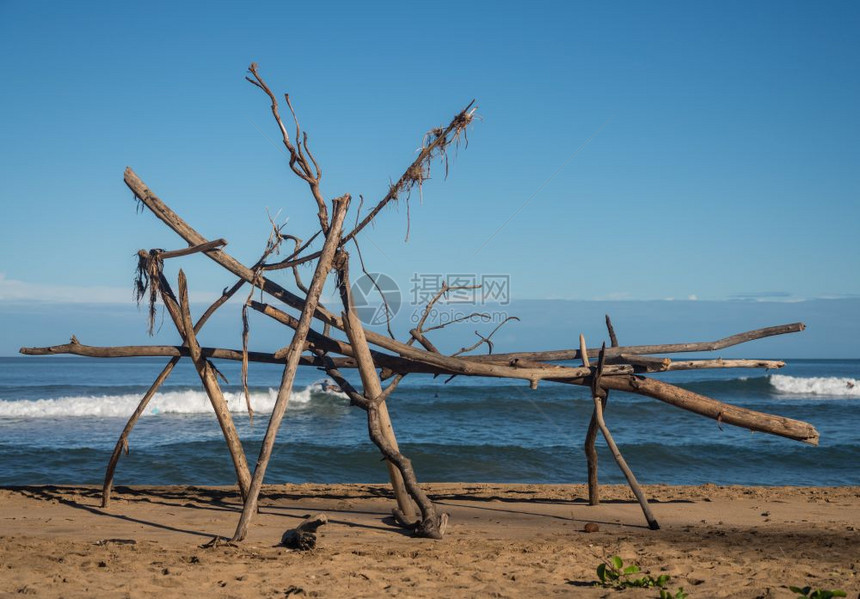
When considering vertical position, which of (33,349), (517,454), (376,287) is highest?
(376,287)

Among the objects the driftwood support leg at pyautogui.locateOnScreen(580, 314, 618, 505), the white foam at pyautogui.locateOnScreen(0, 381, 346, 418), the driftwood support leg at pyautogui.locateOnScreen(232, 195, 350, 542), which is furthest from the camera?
the white foam at pyautogui.locateOnScreen(0, 381, 346, 418)

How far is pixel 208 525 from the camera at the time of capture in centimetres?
726

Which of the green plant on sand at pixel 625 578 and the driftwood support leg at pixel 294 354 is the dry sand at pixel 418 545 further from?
the driftwood support leg at pixel 294 354

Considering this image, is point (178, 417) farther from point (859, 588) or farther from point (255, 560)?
point (859, 588)

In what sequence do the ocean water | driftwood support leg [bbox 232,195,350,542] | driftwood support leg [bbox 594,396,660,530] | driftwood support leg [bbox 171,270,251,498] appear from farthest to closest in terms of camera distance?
1. the ocean water
2. driftwood support leg [bbox 171,270,251,498]
3. driftwood support leg [bbox 594,396,660,530]
4. driftwood support leg [bbox 232,195,350,542]

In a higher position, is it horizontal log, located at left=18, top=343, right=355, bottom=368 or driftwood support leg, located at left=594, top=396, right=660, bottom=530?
horizontal log, located at left=18, top=343, right=355, bottom=368

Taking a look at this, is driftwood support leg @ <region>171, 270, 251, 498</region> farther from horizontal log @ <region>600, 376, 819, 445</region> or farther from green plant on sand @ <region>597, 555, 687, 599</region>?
horizontal log @ <region>600, 376, 819, 445</region>

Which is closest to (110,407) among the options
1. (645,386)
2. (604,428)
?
(604,428)

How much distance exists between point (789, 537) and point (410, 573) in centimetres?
387

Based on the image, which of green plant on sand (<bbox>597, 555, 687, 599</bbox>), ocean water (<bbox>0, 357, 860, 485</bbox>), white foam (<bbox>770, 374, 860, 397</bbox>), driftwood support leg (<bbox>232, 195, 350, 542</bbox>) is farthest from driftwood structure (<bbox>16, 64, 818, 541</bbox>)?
white foam (<bbox>770, 374, 860, 397</bbox>)

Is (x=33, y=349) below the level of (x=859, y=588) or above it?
above

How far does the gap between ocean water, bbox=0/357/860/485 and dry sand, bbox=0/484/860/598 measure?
2.91m

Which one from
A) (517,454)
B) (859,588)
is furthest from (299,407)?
(859,588)

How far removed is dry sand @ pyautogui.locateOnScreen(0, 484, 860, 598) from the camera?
4.91 metres
